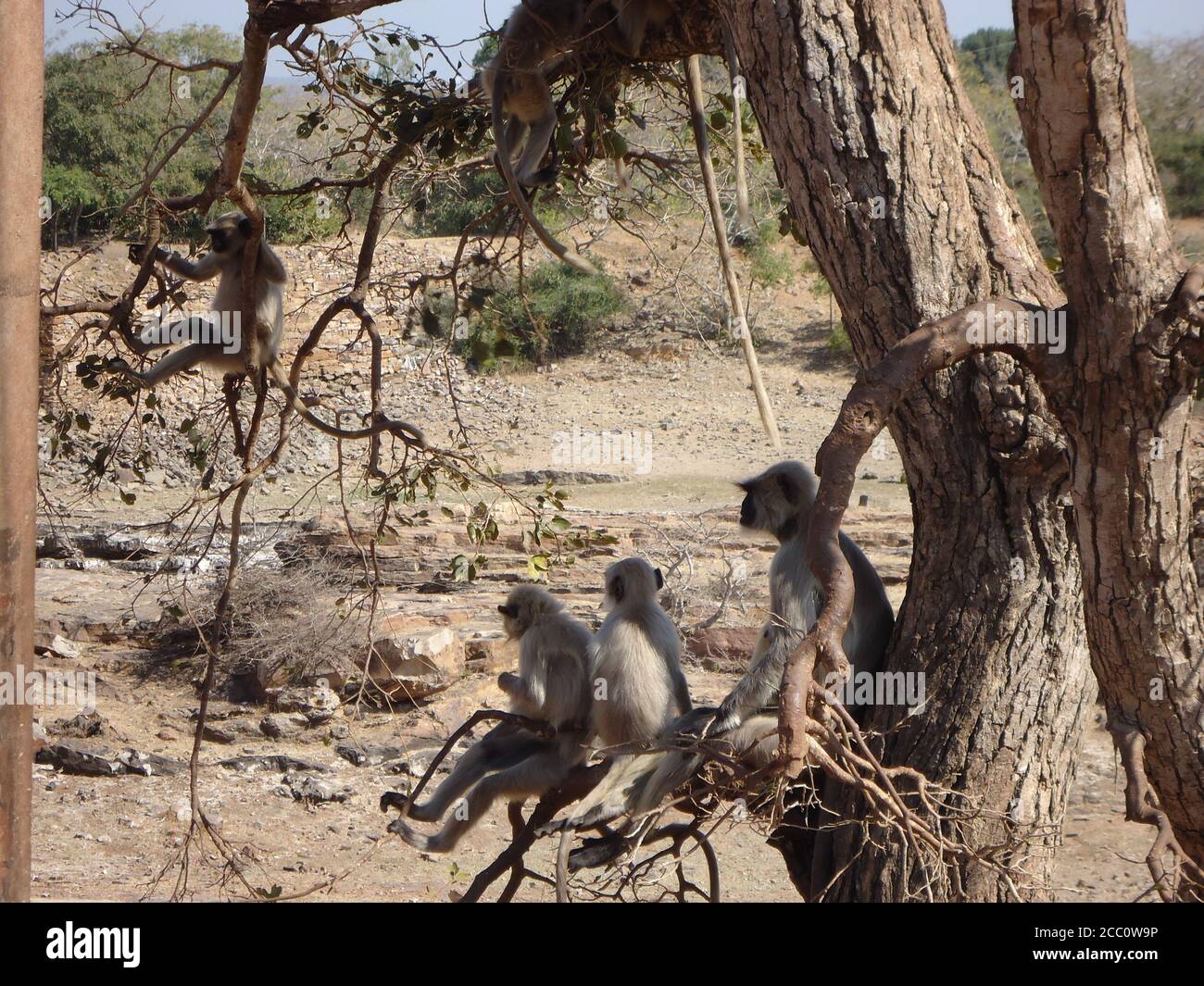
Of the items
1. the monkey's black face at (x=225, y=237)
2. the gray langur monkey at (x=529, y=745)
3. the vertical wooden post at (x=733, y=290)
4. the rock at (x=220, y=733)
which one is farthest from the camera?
the rock at (x=220, y=733)

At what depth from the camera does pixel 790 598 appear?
4246mm

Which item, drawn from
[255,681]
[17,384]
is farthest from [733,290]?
[255,681]

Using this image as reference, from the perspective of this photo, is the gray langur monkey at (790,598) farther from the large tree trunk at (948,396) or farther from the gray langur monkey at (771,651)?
the large tree trunk at (948,396)

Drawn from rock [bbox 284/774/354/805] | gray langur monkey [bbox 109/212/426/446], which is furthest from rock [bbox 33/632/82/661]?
gray langur monkey [bbox 109/212/426/446]

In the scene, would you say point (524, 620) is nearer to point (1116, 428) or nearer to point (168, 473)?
point (1116, 428)

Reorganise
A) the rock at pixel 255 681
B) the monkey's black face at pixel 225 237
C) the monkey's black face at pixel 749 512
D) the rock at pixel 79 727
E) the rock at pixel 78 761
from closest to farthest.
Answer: the monkey's black face at pixel 749 512
the monkey's black face at pixel 225 237
the rock at pixel 78 761
the rock at pixel 79 727
the rock at pixel 255 681

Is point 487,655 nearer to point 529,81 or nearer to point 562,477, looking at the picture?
point 529,81

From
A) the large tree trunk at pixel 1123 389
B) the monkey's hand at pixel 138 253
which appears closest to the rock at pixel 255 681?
the monkey's hand at pixel 138 253

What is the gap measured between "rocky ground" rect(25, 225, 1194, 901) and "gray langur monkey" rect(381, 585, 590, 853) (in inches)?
22.9

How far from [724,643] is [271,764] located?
3.77 meters

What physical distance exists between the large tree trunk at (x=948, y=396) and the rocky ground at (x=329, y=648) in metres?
0.68

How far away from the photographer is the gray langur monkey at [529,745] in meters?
4.90
